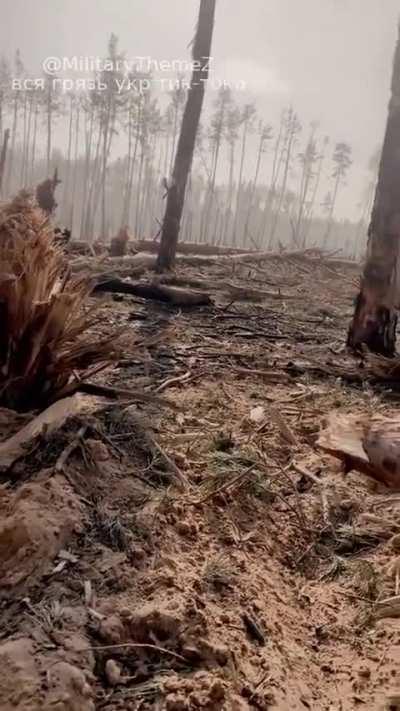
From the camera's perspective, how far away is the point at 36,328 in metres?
2.44

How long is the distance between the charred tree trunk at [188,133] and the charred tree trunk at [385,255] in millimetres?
4532

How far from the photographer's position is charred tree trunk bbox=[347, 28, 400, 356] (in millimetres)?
4977

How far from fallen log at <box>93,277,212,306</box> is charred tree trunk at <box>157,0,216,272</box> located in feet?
7.71

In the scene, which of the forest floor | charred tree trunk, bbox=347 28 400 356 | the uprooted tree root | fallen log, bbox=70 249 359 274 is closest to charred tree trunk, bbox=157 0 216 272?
fallen log, bbox=70 249 359 274

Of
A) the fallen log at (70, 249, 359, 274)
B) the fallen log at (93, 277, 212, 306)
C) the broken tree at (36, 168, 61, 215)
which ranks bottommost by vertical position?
the fallen log at (93, 277, 212, 306)

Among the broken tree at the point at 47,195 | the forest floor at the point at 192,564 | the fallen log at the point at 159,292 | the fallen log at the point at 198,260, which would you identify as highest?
the broken tree at the point at 47,195

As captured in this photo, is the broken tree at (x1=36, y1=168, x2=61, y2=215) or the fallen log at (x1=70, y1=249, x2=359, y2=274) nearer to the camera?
the fallen log at (x1=70, y1=249, x2=359, y2=274)

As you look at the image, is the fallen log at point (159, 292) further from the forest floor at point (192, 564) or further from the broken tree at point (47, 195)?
the broken tree at point (47, 195)

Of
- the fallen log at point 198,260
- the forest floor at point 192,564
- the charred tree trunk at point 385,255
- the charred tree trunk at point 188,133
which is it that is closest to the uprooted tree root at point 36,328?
the forest floor at point 192,564

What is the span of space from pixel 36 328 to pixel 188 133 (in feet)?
24.9

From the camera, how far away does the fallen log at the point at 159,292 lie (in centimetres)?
686

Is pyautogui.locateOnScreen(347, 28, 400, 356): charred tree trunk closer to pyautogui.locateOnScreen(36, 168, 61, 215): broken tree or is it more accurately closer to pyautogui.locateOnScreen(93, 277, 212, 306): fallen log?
pyautogui.locateOnScreen(93, 277, 212, 306): fallen log

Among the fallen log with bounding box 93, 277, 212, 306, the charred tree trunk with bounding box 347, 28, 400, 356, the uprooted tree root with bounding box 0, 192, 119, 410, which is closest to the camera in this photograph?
the uprooted tree root with bounding box 0, 192, 119, 410

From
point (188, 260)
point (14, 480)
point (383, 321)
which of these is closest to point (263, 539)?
point (14, 480)
